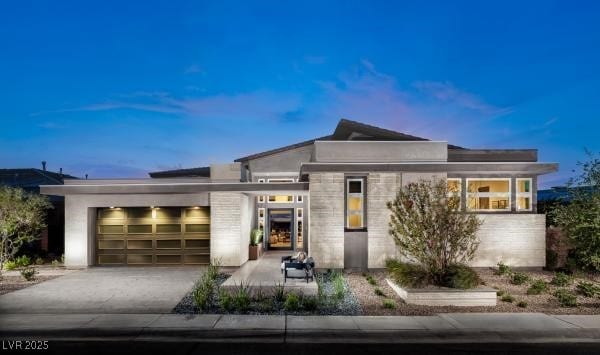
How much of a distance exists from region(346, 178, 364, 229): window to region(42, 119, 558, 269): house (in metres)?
0.04

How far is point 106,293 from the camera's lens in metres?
11.5

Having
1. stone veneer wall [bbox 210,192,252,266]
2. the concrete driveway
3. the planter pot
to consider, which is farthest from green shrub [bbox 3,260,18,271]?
the planter pot

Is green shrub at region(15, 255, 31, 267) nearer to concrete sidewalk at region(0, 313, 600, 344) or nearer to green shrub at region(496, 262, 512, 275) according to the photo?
concrete sidewalk at region(0, 313, 600, 344)

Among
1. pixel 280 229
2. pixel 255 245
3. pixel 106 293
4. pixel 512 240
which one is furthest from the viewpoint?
pixel 280 229

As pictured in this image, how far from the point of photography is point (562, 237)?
15453 millimetres

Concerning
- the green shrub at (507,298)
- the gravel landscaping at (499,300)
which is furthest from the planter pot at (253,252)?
the green shrub at (507,298)

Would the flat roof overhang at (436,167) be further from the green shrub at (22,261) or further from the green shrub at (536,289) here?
the green shrub at (22,261)

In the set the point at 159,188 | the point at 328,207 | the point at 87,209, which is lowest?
the point at 87,209

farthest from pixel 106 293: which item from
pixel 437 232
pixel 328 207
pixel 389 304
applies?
pixel 437 232

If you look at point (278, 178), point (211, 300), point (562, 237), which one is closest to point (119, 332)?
point (211, 300)

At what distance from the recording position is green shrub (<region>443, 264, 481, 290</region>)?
10.5 m

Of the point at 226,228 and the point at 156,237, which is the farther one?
the point at 156,237

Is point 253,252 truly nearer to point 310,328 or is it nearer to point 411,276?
point 411,276

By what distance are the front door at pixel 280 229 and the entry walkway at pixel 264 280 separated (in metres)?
4.18
